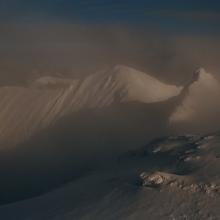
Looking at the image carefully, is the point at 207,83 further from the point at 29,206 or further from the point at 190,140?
the point at 29,206

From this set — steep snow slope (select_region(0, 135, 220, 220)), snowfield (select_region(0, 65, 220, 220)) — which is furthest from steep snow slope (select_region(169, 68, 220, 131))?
steep snow slope (select_region(0, 135, 220, 220))

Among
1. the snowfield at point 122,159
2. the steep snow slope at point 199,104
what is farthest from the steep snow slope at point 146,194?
the steep snow slope at point 199,104

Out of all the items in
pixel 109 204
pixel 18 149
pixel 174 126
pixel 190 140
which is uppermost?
pixel 109 204

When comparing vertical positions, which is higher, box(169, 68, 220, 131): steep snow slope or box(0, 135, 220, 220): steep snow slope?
box(0, 135, 220, 220): steep snow slope

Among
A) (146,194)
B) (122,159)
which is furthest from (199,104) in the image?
(146,194)

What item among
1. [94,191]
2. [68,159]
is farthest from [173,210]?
[68,159]

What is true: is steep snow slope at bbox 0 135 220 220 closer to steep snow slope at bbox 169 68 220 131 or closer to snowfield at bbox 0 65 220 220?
snowfield at bbox 0 65 220 220
